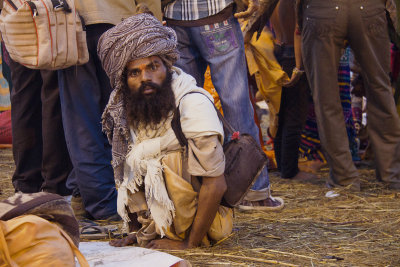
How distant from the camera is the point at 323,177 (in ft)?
19.4

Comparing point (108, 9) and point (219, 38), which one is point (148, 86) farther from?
point (219, 38)

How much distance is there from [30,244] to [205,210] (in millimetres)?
1088

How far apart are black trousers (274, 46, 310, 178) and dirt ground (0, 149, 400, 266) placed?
430 millimetres

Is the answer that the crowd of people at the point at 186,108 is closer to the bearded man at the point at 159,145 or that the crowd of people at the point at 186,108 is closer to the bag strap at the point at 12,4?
the bearded man at the point at 159,145

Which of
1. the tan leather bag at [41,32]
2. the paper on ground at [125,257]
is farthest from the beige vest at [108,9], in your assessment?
the paper on ground at [125,257]

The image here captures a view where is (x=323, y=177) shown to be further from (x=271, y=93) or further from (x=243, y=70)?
(x=243, y=70)

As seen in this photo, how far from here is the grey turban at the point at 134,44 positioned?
11.3 feet

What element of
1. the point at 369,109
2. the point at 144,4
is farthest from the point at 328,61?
the point at 144,4

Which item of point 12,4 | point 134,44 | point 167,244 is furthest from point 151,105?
point 12,4

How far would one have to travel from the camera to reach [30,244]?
2459 mm

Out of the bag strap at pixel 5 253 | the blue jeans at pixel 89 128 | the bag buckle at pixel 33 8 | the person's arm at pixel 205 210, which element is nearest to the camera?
the bag strap at pixel 5 253

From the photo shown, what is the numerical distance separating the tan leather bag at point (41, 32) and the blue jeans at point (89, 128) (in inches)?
9.9

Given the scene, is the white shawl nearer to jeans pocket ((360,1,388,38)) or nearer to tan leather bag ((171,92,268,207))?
tan leather bag ((171,92,268,207))

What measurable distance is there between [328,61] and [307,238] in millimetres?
1852
